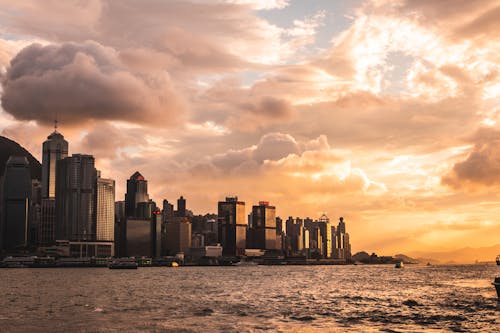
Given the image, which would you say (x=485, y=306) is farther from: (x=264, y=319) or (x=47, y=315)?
(x=47, y=315)

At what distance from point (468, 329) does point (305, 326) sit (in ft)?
71.0

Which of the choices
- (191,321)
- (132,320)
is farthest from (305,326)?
(132,320)

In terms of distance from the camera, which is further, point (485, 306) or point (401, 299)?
point (401, 299)

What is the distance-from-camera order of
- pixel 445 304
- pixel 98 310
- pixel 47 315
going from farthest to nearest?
pixel 445 304 < pixel 98 310 < pixel 47 315

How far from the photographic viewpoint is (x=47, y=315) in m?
99.2

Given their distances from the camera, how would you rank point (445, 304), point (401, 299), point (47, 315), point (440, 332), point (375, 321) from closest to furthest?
point (440, 332) < point (375, 321) < point (47, 315) < point (445, 304) < point (401, 299)

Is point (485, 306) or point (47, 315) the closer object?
point (47, 315)

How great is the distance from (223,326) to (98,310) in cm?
3263

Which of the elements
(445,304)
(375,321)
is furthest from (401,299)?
(375,321)

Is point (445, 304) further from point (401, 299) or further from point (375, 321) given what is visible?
point (375, 321)

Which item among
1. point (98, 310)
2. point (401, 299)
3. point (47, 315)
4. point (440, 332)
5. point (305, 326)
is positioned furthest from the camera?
point (401, 299)

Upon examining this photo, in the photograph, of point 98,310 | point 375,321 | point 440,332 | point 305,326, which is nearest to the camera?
point 440,332

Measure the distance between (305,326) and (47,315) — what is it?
1743 inches

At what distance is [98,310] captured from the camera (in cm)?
10650
